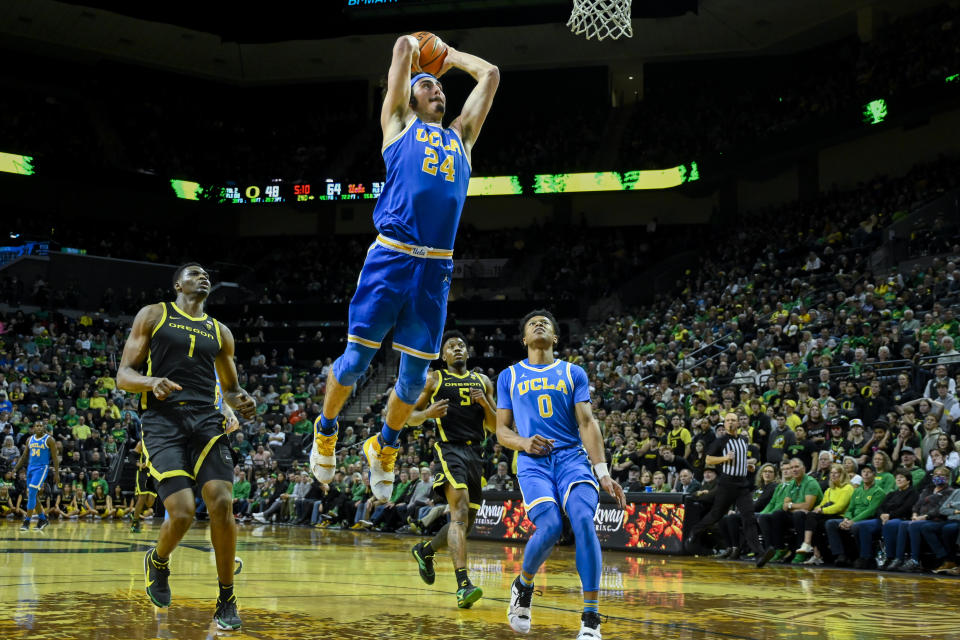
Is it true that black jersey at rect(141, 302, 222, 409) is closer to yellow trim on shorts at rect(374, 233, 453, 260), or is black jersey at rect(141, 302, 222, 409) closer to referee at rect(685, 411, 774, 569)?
yellow trim on shorts at rect(374, 233, 453, 260)

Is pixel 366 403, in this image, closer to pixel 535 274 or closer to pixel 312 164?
pixel 535 274

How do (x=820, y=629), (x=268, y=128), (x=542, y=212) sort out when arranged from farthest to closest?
(x=268, y=128)
(x=542, y=212)
(x=820, y=629)

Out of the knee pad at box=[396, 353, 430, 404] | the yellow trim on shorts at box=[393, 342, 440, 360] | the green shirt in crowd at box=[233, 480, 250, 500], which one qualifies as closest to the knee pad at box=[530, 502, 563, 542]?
the knee pad at box=[396, 353, 430, 404]

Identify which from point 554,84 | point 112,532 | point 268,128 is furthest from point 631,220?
point 112,532

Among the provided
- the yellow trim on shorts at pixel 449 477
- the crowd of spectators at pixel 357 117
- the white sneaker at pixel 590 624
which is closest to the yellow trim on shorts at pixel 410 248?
the white sneaker at pixel 590 624

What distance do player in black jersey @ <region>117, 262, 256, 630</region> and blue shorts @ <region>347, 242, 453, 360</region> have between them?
1.11 metres

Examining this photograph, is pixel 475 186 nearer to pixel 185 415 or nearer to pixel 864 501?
pixel 864 501

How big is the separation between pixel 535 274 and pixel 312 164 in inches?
447

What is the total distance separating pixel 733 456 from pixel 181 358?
27.7ft

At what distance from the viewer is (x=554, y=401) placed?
6.69 meters

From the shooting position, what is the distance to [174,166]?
40688mm

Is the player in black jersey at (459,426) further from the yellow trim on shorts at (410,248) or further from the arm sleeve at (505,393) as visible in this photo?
the yellow trim on shorts at (410,248)

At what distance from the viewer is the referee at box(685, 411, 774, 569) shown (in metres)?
12.9

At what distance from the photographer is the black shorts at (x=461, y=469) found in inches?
361
